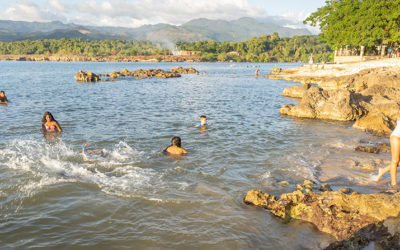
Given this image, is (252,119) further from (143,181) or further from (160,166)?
(143,181)

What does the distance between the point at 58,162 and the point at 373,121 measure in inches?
588

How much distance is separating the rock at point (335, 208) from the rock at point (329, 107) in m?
12.0

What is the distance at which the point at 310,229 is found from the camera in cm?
570

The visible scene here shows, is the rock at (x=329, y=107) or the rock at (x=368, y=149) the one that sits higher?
the rock at (x=329, y=107)

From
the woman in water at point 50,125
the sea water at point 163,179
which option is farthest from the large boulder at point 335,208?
the woman in water at point 50,125

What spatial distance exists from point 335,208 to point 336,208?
2cm

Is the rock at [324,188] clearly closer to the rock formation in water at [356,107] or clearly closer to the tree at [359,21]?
the rock formation in water at [356,107]

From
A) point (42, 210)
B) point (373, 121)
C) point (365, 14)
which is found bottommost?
point (42, 210)

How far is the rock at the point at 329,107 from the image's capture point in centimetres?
1681

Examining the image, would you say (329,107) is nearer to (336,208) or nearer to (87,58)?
(336,208)

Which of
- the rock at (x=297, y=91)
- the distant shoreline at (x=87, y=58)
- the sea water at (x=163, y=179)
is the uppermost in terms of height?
the distant shoreline at (x=87, y=58)

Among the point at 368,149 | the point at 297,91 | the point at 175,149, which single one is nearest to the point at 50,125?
the point at 175,149

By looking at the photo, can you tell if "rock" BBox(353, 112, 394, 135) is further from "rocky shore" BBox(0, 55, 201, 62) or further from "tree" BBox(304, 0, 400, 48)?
"rocky shore" BBox(0, 55, 201, 62)

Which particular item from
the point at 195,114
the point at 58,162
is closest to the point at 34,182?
the point at 58,162
